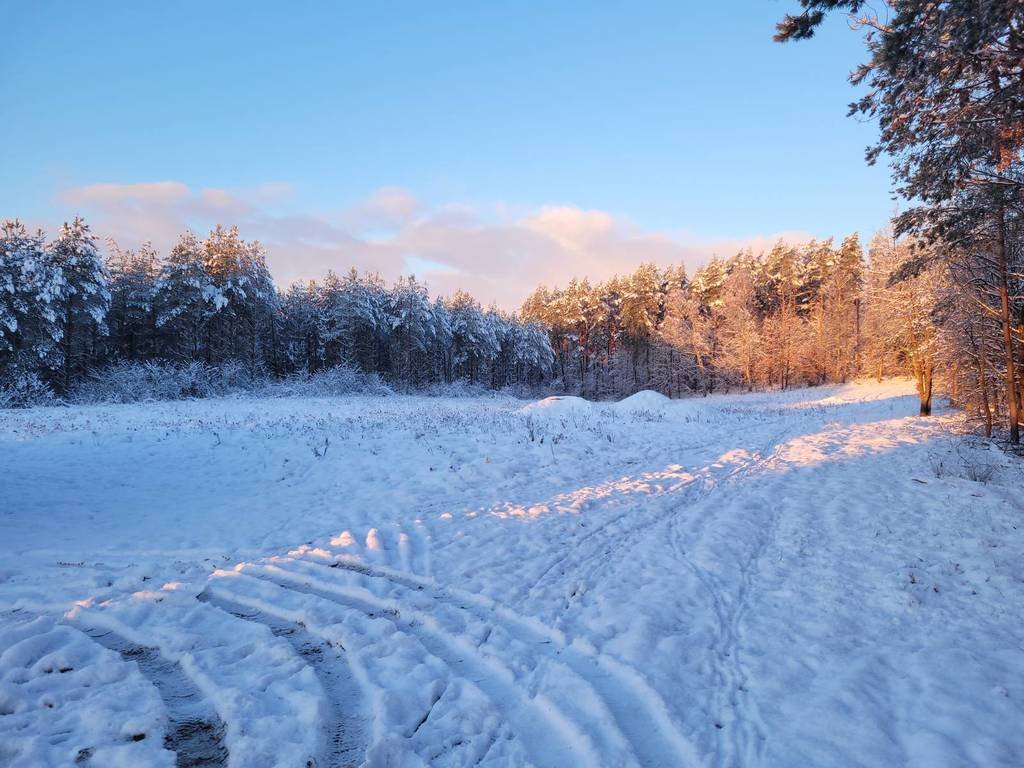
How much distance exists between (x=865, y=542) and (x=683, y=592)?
334cm

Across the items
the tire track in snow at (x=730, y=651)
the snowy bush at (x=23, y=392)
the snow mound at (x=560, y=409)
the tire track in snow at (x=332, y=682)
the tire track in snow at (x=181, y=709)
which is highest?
the snowy bush at (x=23, y=392)

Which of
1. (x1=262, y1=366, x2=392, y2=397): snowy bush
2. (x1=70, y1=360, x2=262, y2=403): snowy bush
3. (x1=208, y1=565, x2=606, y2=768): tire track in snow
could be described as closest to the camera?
(x1=208, y1=565, x2=606, y2=768): tire track in snow

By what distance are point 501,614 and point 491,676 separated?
1009 millimetres

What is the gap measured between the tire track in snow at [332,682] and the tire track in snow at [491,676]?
18 cm

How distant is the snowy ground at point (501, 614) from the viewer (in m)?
3.07

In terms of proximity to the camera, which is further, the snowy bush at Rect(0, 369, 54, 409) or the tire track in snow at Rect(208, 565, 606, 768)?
the snowy bush at Rect(0, 369, 54, 409)

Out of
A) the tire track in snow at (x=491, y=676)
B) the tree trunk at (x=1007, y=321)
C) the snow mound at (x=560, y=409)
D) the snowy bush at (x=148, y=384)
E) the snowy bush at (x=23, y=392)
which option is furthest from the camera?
the snowy bush at (x=148, y=384)

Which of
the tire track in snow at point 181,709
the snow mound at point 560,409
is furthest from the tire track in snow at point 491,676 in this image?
the snow mound at point 560,409

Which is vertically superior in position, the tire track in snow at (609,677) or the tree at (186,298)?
the tree at (186,298)

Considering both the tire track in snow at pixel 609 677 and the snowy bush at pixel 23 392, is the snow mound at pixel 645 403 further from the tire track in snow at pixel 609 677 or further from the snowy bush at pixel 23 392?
the snowy bush at pixel 23 392

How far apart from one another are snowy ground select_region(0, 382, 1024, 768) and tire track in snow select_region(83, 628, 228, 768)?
21 millimetres

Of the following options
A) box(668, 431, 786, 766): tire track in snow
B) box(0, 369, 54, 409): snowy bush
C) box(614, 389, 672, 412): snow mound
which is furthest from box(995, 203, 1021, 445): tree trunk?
box(0, 369, 54, 409): snowy bush

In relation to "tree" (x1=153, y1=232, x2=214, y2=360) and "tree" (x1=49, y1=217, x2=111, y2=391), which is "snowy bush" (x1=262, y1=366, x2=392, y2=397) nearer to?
"tree" (x1=153, y1=232, x2=214, y2=360)

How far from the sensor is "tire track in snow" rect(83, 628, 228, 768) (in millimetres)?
2857
